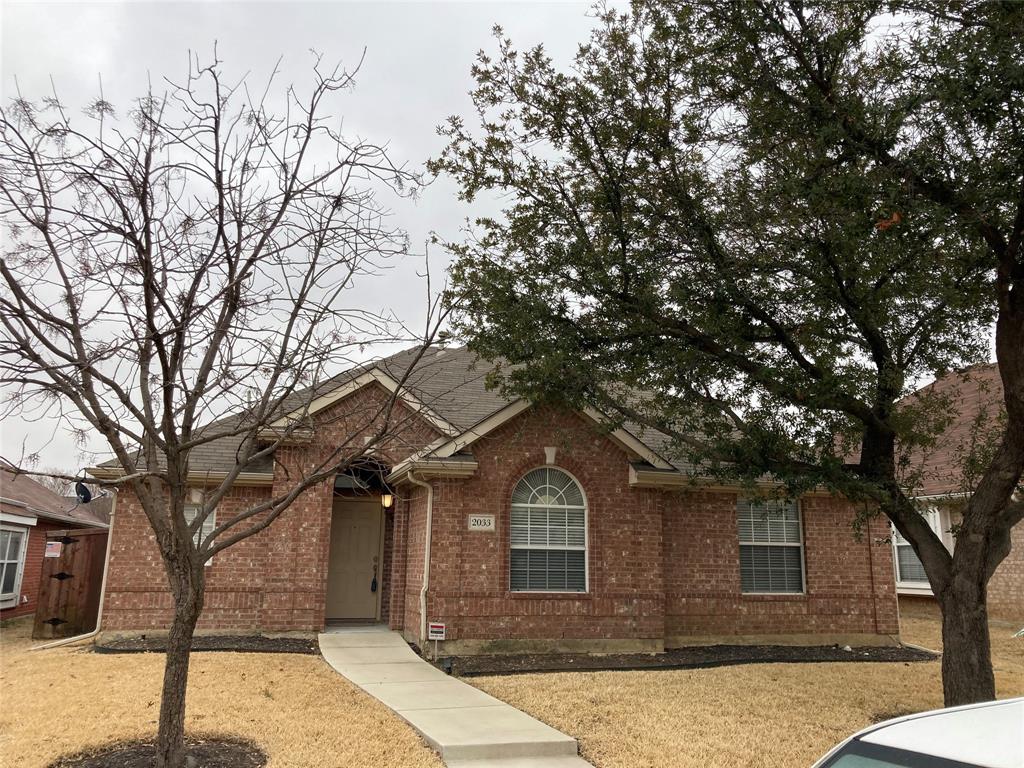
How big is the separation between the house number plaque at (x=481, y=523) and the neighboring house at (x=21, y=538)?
33.3 feet

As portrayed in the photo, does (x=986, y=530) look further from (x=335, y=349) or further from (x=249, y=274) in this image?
(x=249, y=274)

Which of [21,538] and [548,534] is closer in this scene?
[548,534]

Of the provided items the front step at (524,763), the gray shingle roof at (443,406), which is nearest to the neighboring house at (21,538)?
the gray shingle roof at (443,406)

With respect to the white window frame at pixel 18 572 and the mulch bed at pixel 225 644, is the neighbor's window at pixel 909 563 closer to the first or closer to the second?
the mulch bed at pixel 225 644

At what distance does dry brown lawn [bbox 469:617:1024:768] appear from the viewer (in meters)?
7.48

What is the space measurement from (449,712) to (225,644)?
564cm

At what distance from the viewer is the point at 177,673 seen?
20.7 feet

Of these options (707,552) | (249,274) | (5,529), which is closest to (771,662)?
(707,552)

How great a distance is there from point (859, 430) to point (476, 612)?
21.3ft

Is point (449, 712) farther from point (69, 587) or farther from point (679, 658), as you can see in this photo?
point (69, 587)

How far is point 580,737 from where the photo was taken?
7.92 m

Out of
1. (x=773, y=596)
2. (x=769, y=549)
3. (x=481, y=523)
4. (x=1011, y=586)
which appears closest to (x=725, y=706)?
(x=481, y=523)

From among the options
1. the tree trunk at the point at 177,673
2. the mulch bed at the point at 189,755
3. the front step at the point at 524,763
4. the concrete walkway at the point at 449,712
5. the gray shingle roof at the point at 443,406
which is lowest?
the front step at the point at 524,763

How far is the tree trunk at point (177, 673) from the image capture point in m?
6.24
